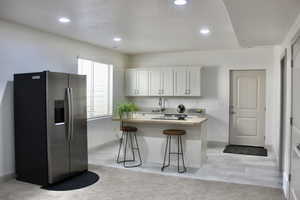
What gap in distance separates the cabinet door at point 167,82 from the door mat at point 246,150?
2.09 m

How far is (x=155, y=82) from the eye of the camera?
7.17 metres

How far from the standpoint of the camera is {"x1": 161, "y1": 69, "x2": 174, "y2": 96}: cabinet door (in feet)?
22.9

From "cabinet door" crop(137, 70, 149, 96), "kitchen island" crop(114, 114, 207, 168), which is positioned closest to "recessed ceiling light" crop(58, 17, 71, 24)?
"kitchen island" crop(114, 114, 207, 168)

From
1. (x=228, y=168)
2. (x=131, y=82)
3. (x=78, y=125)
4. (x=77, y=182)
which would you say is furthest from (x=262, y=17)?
(x=131, y=82)

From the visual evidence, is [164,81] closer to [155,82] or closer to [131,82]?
[155,82]

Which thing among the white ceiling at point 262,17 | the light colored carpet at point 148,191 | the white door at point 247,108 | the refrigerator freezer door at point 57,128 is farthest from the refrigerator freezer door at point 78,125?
the white door at point 247,108

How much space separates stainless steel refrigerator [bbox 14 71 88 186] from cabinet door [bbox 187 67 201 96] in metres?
3.37

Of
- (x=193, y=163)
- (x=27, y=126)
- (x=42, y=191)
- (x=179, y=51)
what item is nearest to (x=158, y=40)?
(x=179, y=51)

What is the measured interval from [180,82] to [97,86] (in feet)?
7.29

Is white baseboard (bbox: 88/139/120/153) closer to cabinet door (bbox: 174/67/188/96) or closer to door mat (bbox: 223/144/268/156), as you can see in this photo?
cabinet door (bbox: 174/67/188/96)

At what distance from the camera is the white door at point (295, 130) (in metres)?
2.80

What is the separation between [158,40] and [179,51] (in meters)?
1.71

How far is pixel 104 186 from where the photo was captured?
3.92 metres

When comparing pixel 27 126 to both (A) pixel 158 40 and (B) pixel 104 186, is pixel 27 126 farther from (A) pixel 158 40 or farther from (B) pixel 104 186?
(A) pixel 158 40
